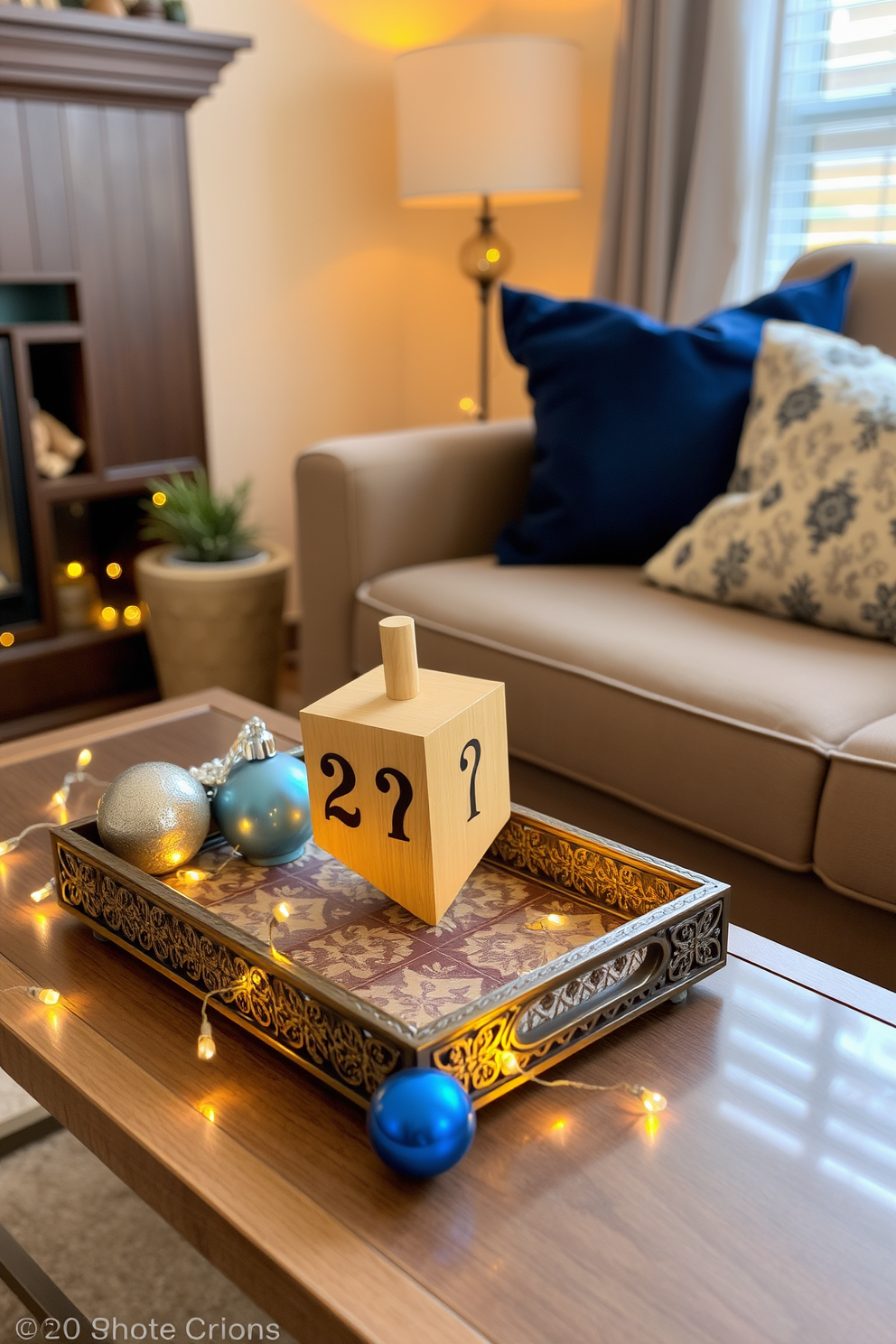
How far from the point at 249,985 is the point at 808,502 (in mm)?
1094

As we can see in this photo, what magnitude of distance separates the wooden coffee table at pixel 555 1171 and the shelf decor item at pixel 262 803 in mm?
140

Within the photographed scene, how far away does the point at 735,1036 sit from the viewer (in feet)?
2.58

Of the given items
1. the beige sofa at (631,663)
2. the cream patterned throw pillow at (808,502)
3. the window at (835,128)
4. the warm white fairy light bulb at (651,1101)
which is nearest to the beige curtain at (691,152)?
the window at (835,128)

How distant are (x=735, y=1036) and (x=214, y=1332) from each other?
613mm

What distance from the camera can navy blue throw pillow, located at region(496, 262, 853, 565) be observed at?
1.80 metres

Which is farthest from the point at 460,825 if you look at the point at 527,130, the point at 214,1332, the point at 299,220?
the point at 299,220

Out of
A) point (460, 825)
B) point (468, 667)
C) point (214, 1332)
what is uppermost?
point (460, 825)

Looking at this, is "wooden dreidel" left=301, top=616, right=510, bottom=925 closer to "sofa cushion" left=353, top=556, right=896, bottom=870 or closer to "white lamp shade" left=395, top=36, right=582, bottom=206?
"sofa cushion" left=353, top=556, right=896, bottom=870

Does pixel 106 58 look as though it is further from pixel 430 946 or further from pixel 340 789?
pixel 430 946

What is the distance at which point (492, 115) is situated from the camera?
2.41 m

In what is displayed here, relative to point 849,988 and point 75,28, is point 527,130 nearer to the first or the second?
point 75,28

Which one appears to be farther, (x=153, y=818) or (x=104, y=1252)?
(x=104, y=1252)

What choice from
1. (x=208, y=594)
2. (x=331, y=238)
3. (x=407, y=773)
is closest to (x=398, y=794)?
(x=407, y=773)

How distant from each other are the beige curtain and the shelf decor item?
183 centimetres
